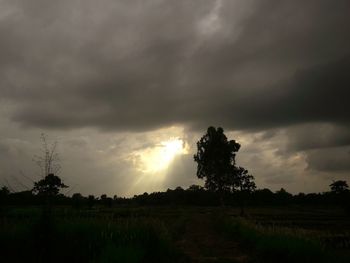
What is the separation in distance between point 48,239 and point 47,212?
86 cm

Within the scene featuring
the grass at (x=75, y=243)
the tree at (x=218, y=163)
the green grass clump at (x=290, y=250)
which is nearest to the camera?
the grass at (x=75, y=243)

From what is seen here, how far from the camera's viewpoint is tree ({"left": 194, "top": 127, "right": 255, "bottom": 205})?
74.6 metres

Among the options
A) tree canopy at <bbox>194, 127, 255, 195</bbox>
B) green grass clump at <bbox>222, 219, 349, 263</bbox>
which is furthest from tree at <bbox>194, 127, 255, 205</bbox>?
green grass clump at <bbox>222, 219, 349, 263</bbox>

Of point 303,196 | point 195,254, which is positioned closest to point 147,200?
point 303,196

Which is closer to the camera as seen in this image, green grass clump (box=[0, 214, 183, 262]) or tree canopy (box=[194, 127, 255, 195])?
green grass clump (box=[0, 214, 183, 262])

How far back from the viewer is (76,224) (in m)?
14.8

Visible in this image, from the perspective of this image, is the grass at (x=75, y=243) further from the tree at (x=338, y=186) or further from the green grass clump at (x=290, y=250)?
the tree at (x=338, y=186)

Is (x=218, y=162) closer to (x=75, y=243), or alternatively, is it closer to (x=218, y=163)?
(x=218, y=163)

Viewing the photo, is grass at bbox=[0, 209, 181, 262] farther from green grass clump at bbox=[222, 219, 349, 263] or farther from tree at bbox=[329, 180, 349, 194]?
tree at bbox=[329, 180, 349, 194]

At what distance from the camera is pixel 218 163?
7462 cm

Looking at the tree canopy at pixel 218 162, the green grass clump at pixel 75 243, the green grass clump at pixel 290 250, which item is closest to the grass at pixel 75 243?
the green grass clump at pixel 75 243

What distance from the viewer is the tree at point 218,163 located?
74.6 m

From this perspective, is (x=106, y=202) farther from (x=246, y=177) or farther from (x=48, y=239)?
(x=48, y=239)

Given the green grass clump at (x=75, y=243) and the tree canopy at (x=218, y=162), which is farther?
the tree canopy at (x=218, y=162)
